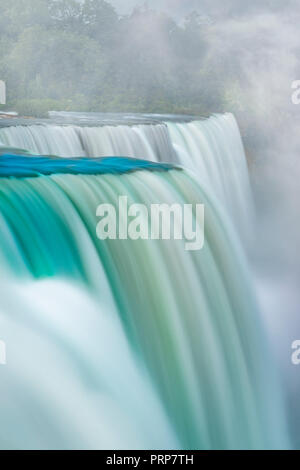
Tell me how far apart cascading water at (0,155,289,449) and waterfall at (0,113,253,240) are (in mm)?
1705

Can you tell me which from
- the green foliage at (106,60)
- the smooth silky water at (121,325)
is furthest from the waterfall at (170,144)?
the green foliage at (106,60)

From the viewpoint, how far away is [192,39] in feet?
140

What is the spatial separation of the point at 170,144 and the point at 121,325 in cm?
782

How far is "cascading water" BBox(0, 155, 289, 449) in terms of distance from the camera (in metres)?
4.82

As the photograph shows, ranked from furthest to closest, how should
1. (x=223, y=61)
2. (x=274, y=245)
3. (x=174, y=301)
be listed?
(x=223, y=61) < (x=274, y=245) < (x=174, y=301)

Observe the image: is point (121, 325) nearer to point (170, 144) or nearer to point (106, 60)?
point (170, 144)

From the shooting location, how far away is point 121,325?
6051 millimetres

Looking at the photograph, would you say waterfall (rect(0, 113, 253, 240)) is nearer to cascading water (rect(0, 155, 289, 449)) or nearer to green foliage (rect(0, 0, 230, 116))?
cascading water (rect(0, 155, 289, 449))

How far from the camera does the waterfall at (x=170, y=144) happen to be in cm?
1092

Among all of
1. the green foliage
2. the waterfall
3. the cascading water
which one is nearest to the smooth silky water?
the cascading water

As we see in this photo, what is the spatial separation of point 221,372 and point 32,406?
271 centimetres

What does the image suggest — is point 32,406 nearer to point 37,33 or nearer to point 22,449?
point 22,449

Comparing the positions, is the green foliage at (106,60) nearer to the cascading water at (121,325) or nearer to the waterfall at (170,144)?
the waterfall at (170,144)
